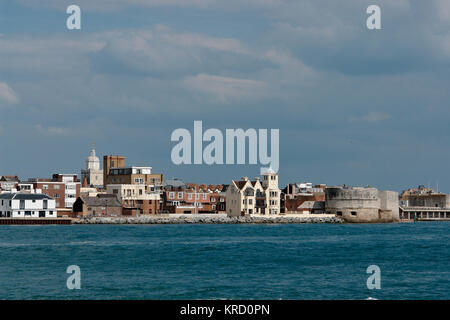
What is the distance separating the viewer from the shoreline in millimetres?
134500

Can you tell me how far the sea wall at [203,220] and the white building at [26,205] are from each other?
4930 millimetres

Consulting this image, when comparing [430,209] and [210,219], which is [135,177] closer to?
[210,219]

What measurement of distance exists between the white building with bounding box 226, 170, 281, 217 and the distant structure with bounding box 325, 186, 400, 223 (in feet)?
39.3

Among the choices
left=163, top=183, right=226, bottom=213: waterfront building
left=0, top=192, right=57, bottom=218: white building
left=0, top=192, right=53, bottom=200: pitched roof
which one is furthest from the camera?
left=163, top=183, right=226, bottom=213: waterfront building

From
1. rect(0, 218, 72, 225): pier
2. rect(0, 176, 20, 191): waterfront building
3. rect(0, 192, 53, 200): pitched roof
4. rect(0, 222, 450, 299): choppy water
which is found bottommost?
rect(0, 222, 450, 299): choppy water

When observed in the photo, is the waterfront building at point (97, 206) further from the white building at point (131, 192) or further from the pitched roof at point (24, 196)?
the pitched roof at point (24, 196)

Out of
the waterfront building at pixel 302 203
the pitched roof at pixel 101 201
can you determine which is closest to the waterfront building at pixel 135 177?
the pitched roof at pixel 101 201

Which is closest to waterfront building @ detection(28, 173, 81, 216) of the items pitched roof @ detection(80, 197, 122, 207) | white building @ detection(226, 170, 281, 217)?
pitched roof @ detection(80, 197, 122, 207)

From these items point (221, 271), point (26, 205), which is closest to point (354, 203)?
point (26, 205)

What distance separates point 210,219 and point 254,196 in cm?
931

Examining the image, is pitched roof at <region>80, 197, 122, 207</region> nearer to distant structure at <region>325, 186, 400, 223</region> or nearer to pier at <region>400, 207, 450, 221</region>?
distant structure at <region>325, 186, 400, 223</region>

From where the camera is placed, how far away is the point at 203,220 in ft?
465

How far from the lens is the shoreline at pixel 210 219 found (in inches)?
5295

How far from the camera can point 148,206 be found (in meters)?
149
